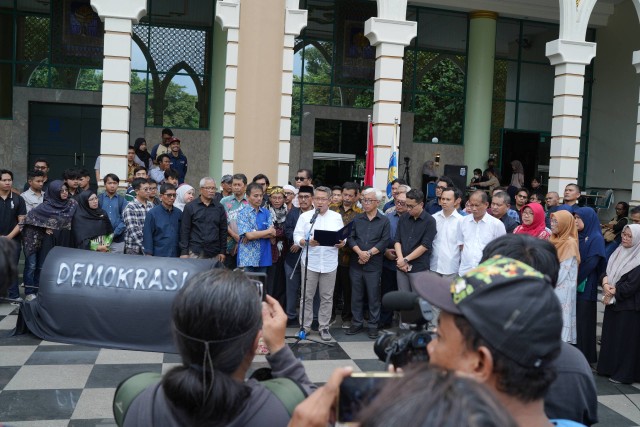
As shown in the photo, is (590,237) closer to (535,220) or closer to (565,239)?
(535,220)

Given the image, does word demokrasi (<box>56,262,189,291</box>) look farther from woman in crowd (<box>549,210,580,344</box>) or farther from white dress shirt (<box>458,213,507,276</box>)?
woman in crowd (<box>549,210,580,344</box>)

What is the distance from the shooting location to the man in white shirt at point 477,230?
301 inches

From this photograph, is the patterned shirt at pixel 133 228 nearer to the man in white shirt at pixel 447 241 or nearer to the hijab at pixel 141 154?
the man in white shirt at pixel 447 241

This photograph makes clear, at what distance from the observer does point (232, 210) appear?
28.8 ft

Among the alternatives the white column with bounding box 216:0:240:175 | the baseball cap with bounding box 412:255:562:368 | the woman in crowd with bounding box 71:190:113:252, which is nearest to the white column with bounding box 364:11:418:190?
the white column with bounding box 216:0:240:175

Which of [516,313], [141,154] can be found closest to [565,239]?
[516,313]

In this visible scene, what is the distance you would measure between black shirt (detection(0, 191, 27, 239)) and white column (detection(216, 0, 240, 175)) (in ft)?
11.6

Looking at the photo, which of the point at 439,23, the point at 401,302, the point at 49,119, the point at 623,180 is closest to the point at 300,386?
the point at 401,302

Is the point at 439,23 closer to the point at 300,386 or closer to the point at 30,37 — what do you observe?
the point at 30,37

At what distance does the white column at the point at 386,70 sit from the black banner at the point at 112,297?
5.85m

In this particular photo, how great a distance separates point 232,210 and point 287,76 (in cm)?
386

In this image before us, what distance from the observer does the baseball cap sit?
1512 millimetres

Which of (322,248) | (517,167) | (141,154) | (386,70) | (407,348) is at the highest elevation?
(386,70)

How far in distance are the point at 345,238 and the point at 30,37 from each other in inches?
449
